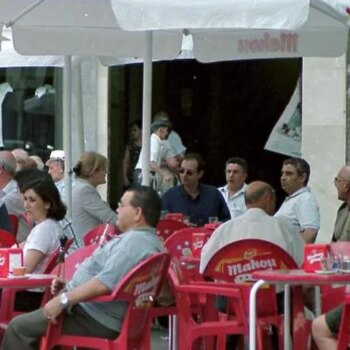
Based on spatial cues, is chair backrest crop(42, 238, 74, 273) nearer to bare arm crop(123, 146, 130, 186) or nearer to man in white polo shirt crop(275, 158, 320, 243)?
man in white polo shirt crop(275, 158, 320, 243)

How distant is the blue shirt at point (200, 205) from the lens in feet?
40.0

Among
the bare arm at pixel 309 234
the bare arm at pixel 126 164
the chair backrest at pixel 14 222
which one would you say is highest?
the bare arm at pixel 126 164

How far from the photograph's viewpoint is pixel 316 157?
1491 centimetres

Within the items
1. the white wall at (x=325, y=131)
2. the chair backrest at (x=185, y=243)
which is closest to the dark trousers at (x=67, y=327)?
the chair backrest at (x=185, y=243)

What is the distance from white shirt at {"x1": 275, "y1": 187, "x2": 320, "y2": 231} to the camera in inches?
449

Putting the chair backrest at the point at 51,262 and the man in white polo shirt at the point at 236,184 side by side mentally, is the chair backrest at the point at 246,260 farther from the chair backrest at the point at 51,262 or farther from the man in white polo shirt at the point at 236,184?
the man in white polo shirt at the point at 236,184

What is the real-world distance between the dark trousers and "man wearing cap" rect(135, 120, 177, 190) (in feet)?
23.8

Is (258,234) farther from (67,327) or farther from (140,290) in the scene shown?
(67,327)

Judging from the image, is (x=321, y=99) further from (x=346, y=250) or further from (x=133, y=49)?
(x=346, y=250)

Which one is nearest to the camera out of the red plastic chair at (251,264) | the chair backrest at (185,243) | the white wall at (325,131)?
the red plastic chair at (251,264)

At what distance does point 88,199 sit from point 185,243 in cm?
175

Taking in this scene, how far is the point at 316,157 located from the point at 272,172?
1914 millimetres

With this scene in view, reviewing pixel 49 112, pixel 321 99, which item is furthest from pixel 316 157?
pixel 49 112

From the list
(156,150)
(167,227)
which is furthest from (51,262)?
(156,150)
